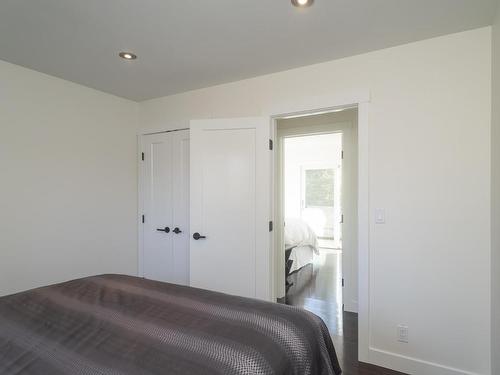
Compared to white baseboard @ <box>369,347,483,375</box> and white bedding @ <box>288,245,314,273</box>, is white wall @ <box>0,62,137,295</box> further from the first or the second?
white baseboard @ <box>369,347,483,375</box>

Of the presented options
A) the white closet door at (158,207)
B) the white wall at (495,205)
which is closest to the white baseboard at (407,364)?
the white wall at (495,205)

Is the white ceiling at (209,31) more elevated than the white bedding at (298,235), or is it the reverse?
the white ceiling at (209,31)

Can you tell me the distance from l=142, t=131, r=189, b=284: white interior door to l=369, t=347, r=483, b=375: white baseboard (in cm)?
196

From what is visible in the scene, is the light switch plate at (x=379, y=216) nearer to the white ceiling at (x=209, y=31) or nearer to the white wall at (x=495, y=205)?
the white wall at (x=495, y=205)

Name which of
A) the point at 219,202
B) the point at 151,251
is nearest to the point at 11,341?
the point at 219,202

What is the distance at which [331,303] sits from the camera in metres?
3.35

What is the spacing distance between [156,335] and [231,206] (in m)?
1.52

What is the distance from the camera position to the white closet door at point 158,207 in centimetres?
318

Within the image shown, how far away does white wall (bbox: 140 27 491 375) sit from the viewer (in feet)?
6.00

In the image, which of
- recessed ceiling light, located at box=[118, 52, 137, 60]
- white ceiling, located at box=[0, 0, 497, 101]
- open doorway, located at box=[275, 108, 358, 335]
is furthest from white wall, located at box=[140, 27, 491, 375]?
recessed ceiling light, located at box=[118, 52, 137, 60]

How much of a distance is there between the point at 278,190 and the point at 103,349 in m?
2.64

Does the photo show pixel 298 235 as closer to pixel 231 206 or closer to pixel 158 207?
pixel 231 206

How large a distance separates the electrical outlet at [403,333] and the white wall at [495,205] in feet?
1.59

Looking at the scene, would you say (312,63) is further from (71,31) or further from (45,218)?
(45,218)
